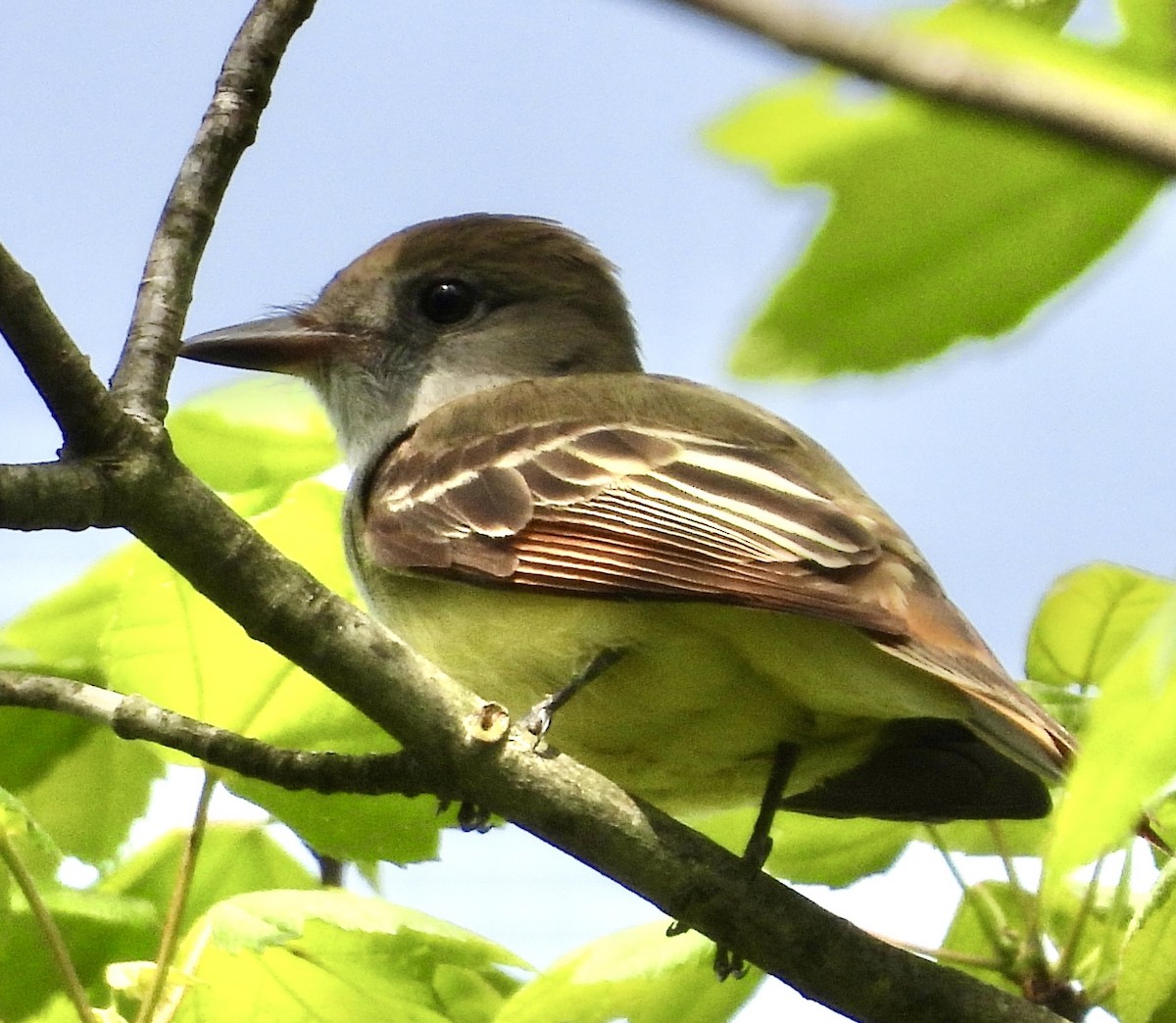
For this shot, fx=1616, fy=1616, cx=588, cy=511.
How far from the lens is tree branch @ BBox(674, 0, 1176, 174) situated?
1.72ft

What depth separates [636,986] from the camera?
2.37 meters

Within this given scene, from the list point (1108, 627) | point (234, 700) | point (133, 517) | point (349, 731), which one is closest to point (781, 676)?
point (1108, 627)

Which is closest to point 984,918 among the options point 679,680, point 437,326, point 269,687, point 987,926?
point 987,926

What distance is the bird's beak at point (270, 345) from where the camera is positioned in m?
3.73

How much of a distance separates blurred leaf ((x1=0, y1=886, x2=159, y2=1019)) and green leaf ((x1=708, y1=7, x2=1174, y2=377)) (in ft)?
6.13

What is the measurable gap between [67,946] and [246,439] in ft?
2.78

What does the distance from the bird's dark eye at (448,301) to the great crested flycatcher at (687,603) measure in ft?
1.47

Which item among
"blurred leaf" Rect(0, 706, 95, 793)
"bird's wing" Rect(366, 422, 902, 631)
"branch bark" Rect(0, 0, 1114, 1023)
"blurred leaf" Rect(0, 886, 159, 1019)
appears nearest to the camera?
"branch bark" Rect(0, 0, 1114, 1023)

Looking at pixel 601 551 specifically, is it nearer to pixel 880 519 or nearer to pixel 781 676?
pixel 781 676

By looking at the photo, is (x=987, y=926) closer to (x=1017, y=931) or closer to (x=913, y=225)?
(x=1017, y=931)

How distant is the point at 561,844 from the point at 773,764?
85cm

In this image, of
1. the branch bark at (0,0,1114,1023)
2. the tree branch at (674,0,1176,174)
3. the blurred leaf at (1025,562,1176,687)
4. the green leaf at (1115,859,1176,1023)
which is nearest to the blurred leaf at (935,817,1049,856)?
the blurred leaf at (1025,562,1176,687)

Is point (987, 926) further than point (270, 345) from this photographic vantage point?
No

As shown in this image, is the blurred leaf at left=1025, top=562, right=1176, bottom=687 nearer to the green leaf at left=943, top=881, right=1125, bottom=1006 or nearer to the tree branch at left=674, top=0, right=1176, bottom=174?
the green leaf at left=943, top=881, right=1125, bottom=1006
